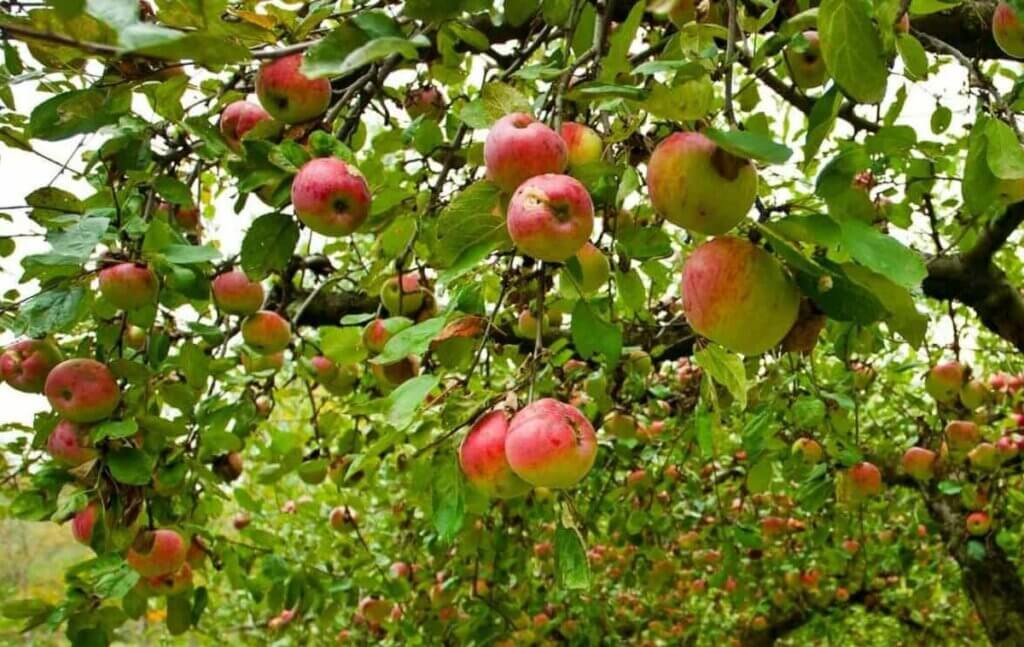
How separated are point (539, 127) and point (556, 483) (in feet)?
1.09

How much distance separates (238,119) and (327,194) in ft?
1.20

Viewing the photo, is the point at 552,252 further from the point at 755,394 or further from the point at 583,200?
the point at 755,394

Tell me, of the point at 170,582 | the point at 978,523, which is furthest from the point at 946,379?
the point at 170,582

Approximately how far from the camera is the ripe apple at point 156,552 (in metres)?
1.32

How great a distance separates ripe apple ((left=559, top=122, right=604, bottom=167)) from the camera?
0.93 metres

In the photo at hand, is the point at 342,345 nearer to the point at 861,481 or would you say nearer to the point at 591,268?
the point at 591,268

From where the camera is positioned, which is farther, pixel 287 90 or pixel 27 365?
pixel 27 365

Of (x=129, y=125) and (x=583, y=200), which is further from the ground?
(x=583, y=200)

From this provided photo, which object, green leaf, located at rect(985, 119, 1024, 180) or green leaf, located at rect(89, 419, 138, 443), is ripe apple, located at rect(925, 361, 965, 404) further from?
green leaf, located at rect(89, 419, 138, 443)

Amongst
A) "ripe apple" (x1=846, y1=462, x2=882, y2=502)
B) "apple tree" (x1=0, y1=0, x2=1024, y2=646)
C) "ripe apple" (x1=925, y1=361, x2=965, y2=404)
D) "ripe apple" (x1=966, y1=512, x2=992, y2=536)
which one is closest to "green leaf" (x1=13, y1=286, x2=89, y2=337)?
"apple tree" (x1=0, y1=0, x2=1024, y2=646)

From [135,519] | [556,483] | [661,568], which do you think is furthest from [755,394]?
[661,568]

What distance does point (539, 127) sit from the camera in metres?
0.78

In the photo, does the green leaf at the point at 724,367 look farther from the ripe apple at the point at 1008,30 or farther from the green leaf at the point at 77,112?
the green leaf at the point at 77,112

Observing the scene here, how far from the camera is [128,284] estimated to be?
1143 mm
